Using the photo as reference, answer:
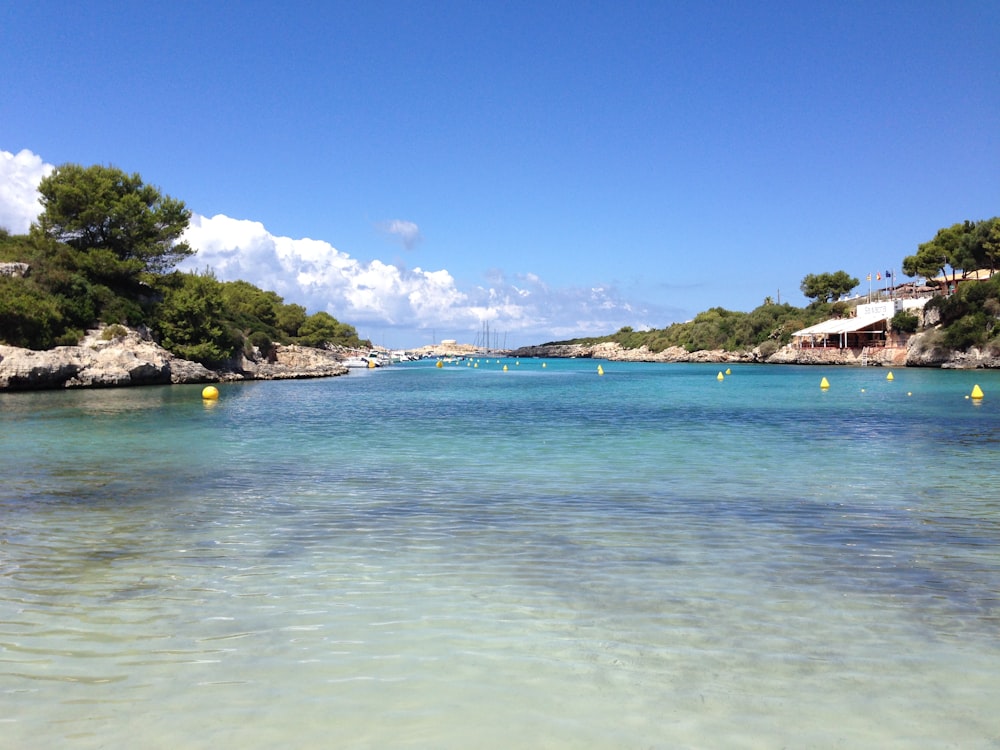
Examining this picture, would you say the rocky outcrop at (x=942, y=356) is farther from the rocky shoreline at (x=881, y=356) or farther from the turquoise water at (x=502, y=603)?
the turquoise water at (x=502, y=603)

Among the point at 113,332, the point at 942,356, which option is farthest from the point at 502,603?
the point at 942,356

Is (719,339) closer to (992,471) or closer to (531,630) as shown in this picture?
(992,471)

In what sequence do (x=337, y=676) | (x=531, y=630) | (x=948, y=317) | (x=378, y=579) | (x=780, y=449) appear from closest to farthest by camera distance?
(x=337, y=676), (x=531, y=630), (x=378, y=579), (x=780, y=449), (x=948, y=317)

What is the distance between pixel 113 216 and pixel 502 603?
5424cm

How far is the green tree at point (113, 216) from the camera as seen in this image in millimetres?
49156

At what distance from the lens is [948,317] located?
6931 cm

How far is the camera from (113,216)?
50062mm

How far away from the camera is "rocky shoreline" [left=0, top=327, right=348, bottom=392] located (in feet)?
124

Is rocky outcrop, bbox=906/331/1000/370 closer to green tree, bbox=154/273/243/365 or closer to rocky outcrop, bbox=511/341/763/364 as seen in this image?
rocky outcrop, bbox=511/341/763/364

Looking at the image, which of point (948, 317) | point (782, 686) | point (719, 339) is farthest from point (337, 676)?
point (719, 339)

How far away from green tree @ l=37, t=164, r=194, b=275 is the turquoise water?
138 feet

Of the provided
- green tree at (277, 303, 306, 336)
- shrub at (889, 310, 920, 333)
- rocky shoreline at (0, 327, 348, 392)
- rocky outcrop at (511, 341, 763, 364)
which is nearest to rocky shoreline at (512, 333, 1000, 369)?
rocky outcrop at (511, 341, 763, 364)

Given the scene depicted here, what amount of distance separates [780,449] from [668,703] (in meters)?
13.7

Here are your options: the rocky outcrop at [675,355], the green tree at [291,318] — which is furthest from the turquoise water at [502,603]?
the rocky outcrop at [675,355]
